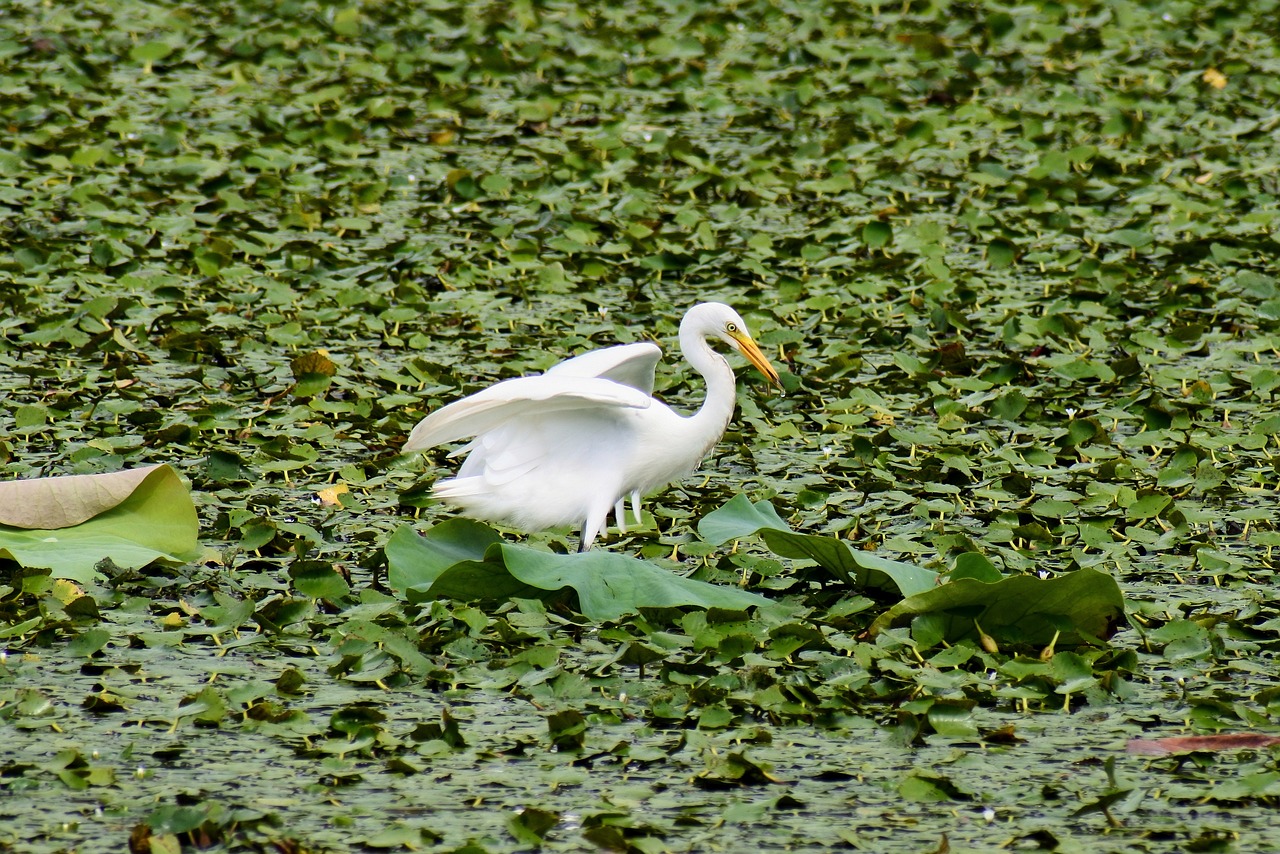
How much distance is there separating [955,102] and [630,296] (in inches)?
112

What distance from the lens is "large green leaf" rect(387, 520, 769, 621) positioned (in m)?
3.78

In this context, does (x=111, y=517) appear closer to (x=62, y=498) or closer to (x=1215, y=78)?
(x=62, y=498)

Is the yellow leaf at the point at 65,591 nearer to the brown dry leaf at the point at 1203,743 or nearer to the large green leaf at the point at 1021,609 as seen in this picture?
the large green leaf at the point at 1021,609

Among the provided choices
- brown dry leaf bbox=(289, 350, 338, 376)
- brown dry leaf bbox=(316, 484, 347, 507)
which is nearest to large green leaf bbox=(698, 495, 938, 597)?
brown dry leaf bbox=(316, 484, 347, 507)

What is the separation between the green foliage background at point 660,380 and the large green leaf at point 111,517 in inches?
3.1

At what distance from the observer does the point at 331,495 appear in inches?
181

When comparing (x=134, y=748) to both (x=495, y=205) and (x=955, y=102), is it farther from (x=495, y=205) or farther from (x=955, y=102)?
(x=955, y=102)

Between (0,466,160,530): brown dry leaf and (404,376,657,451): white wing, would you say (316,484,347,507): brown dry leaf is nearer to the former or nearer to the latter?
(404,376,657,451): white wing

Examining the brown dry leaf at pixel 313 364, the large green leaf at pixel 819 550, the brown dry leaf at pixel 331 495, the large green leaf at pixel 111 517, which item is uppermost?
the large green leaf at pixel 819 550

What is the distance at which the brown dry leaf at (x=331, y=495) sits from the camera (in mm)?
4551

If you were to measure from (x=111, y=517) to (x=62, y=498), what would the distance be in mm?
117

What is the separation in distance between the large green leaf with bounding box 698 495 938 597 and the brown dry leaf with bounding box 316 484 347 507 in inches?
39.7

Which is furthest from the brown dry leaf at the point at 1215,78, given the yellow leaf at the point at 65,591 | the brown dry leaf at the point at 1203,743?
the yellow leaf at the point at 65,591

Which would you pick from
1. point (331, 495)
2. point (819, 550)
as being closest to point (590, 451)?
point (331, 495)
